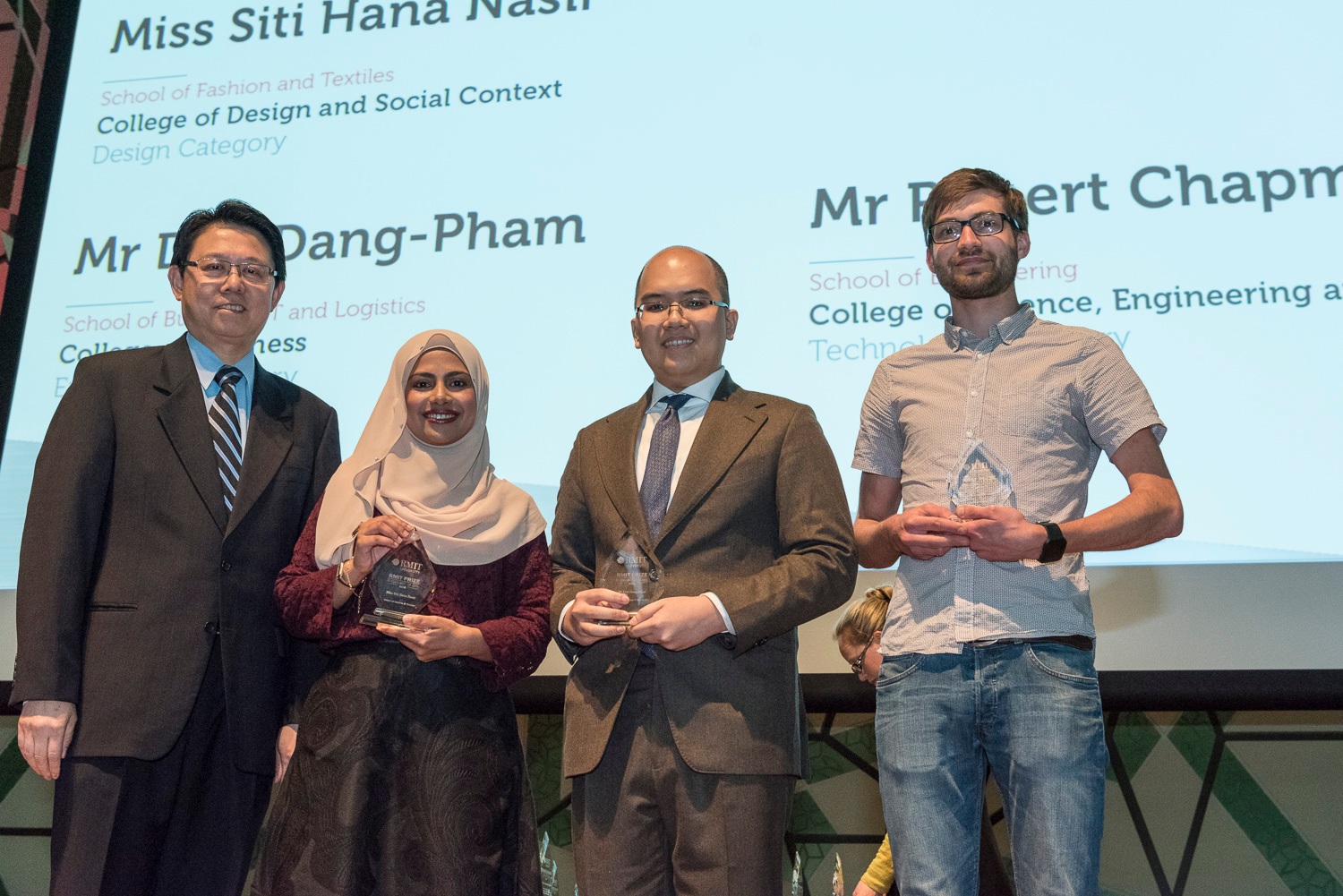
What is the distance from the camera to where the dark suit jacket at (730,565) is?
1798mm

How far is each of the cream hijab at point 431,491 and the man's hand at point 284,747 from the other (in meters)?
0.36

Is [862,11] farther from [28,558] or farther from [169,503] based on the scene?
[28,558]

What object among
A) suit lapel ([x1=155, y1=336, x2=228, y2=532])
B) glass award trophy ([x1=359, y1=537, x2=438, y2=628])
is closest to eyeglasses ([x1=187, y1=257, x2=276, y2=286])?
suit lapel ([x1=155, y1=336, x2=228, y2=532])

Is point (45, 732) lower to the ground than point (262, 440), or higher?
lower

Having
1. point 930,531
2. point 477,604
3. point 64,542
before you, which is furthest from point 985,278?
point 64,542

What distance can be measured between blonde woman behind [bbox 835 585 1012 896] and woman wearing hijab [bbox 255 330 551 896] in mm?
769

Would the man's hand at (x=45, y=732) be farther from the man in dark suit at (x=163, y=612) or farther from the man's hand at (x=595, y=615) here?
the man's hand at (x=595, y=615)

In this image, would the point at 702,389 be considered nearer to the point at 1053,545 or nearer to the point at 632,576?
the point at 632,576

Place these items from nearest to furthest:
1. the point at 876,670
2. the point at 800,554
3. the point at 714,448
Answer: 1. the point at 800,554
2. the point at 714,448
3. the point at 876,670

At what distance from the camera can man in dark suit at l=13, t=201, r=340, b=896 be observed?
1938 mm

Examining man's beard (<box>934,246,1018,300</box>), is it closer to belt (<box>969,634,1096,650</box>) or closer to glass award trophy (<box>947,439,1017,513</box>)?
glass award trophy (<box>947,439,1017,513</box>)

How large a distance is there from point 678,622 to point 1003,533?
0.52 metres

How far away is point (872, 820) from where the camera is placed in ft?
11.8

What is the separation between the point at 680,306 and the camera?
82.7 inches
